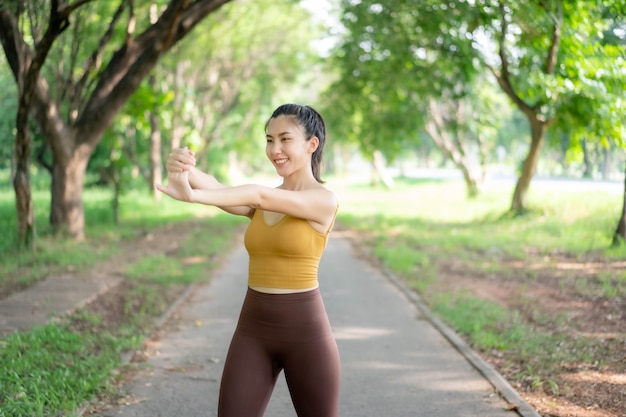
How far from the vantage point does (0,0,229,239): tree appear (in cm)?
1116

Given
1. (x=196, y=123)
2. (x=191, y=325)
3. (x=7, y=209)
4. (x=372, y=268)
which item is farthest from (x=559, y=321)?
(x=196, y=123)

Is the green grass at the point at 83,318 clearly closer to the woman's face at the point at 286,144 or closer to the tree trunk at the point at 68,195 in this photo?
the tree trunk at the point at 68,195

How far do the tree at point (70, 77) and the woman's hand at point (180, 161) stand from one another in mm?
8287

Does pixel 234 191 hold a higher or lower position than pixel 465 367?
higher

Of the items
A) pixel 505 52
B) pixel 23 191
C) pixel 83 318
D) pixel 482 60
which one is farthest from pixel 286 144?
pixel 505 52

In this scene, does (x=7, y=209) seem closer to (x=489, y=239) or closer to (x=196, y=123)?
(x=489, y=239)

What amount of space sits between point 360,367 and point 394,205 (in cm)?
2249

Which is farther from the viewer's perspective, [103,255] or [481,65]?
[481,65]

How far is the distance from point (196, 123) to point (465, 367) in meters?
26.1

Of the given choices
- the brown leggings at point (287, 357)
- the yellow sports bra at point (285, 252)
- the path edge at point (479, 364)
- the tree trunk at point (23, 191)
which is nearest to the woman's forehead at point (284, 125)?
the yellow sports bra at point (285, 252)

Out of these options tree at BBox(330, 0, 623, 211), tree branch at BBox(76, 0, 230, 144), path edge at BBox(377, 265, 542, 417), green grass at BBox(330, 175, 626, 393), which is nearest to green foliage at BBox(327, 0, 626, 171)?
tree at BBox(330, 0, 623, 211)

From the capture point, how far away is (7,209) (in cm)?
1731

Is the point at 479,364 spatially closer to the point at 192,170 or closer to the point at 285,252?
the point at 285,252

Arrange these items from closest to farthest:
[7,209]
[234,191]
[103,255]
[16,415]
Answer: [234,191] < [16,415] < [103,255] < [7,209]
